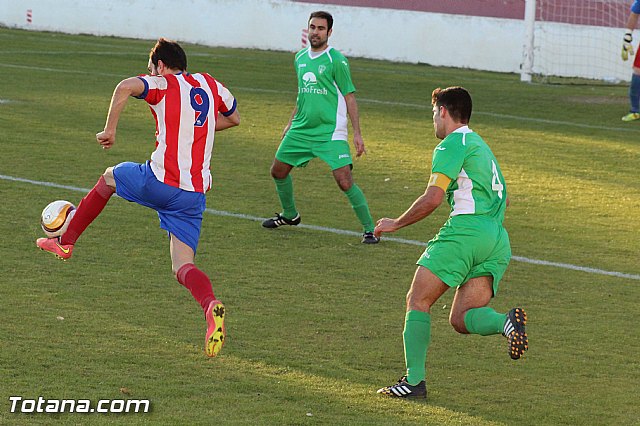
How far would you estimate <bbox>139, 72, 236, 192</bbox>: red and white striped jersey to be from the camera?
6.43 meters

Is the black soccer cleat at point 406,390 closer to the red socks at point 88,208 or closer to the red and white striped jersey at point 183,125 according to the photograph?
the red and white striped jersey at point 183,125

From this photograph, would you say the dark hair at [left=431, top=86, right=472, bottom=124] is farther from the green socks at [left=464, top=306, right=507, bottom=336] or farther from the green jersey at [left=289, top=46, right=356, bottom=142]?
the green jersey at [left=289, top=46, right=356, bottom=142]

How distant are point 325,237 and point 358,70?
14.2 meters

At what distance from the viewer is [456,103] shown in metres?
6.07

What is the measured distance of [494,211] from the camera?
6.14 m

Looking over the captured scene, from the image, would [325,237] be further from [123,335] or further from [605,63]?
[605,63]

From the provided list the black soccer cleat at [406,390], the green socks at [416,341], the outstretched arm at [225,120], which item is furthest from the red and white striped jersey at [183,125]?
the black soccer cleat at [406,390]

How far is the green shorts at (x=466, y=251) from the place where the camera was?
5.96 m

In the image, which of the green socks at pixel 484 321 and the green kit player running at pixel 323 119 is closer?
the green socks at pixel 484 321

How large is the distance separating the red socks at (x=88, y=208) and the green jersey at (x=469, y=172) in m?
1.99

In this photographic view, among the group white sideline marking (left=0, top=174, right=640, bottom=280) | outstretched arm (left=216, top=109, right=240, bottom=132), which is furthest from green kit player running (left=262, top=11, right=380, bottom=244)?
outstretched arm (left=216, top=109, right=240, bottom=132)

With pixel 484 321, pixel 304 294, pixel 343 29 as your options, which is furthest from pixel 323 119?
pixel 343 29

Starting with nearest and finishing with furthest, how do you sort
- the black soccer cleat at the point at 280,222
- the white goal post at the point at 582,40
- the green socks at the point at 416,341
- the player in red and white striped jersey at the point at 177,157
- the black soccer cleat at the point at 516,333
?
1. the black soccer cleat at the point at 516,333
2. the green socks at the point at 416,341
3. the player in red and white striped jersey at the point at 177,157
4. the black soccer cleat at the point at 280,222
5. the white goal post at the point at 582,40

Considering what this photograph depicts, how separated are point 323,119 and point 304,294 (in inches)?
89.6
